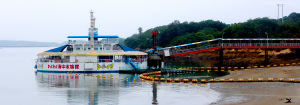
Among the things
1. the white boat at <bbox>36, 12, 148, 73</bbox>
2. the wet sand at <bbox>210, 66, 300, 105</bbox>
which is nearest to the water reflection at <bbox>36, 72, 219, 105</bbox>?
the wet sand at <bbox>210, 66, 300, 105</bbox>

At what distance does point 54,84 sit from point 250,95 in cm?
3261

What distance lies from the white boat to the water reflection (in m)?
7.19

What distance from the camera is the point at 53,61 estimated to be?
271ft

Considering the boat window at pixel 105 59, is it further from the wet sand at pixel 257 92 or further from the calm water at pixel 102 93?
the wet sand at pixel 257 92

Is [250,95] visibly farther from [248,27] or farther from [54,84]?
[248,27]

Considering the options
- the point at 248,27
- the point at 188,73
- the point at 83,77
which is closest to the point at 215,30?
the point at 248,27

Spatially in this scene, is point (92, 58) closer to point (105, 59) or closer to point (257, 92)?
point (105, 59)

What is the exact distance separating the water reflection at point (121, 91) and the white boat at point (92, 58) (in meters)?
7.19

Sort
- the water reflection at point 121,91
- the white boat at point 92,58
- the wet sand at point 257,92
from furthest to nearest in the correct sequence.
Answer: the white boat at point 92,58, the water reflection at point 121,91, the wet sand at point 257,92

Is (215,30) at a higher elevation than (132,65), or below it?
higher

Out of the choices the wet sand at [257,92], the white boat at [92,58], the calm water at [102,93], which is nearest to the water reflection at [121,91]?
the calm water at [102,93]

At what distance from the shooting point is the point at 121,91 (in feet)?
179

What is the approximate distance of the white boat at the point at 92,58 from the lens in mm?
79500

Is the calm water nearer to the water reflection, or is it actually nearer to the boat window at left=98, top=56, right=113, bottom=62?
the water reflection
